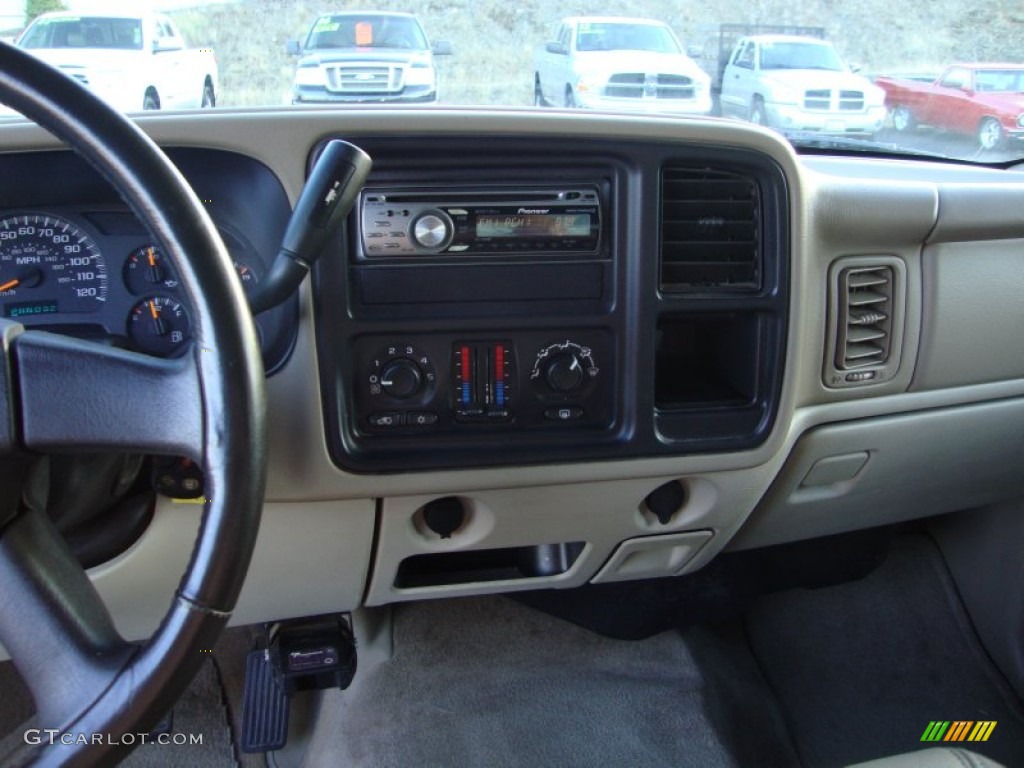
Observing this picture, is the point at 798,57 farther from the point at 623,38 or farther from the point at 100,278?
the point at 100,278

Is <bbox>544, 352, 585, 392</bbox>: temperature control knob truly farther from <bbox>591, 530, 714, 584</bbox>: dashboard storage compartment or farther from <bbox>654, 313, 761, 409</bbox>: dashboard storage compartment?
<bbox>591, 530, 714, 584</bbox>: dashboard storage compartment

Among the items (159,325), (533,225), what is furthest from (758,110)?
(159,325)

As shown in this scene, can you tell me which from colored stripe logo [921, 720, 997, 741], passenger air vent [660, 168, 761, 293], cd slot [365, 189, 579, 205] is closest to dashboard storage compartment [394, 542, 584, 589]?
passenger air vent [660, 168, 761, 293]

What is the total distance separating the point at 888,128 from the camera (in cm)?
214

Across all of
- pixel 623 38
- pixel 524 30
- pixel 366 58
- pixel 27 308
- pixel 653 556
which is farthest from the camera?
pixel 623 38

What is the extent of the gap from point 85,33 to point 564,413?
3.96ft

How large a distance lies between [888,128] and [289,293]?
1578 millimetres

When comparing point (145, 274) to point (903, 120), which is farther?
point (903, 120)

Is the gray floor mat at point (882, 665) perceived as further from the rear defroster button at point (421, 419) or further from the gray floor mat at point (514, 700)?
the rear defroster button at point (421, 419)

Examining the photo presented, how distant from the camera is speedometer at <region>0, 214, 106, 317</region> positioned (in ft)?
4.28

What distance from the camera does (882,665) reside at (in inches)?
87.5

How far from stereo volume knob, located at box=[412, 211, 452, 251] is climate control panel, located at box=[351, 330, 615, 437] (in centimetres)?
14

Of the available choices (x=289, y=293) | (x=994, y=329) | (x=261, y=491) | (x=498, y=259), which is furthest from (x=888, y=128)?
(x=261, y=491)

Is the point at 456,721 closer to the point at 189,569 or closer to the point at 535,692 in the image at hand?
the point at 535,692
